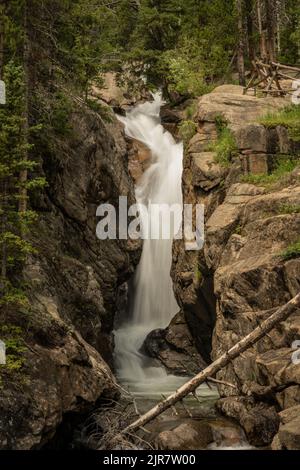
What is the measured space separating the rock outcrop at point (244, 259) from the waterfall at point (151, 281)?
265 cm

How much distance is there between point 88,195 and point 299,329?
10.4 metres

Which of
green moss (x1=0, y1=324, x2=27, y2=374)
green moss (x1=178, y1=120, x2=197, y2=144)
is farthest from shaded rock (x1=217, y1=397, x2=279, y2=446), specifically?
green moss (x1=178, y1=120, x2=197, y2=144)

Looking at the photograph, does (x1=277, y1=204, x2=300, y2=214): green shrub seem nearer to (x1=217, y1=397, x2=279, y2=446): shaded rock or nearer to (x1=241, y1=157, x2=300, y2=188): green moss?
(x1=241, y1=157, x2=300, y2=188): green moss

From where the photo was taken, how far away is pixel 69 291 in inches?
645

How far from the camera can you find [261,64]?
24.4m

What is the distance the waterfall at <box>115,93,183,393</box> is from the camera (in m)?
21.5

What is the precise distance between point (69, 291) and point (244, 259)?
503 cm

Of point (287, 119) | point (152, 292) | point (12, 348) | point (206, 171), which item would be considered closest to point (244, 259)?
point (206, 171)

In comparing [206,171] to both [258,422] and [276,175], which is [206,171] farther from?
[258,422]

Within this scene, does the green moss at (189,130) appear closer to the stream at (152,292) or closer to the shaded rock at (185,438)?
the stream at (152,292)

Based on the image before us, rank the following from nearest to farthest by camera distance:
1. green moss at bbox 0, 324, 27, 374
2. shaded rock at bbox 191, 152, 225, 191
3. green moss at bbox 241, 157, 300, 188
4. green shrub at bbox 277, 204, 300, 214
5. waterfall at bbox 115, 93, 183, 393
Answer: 1. green moss at bbox 0, 324, 27, 374
2. green shrub at bbox 277, 204, 300, 214
3. green moss at bbox 241, 157, 300, 188
4. shaded rock at bbox 191, 152, 225, 191
5. waterfall at bbox 115, 93, 183, 393

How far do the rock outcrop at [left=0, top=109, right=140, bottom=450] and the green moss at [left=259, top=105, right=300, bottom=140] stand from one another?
6126 millimetres
